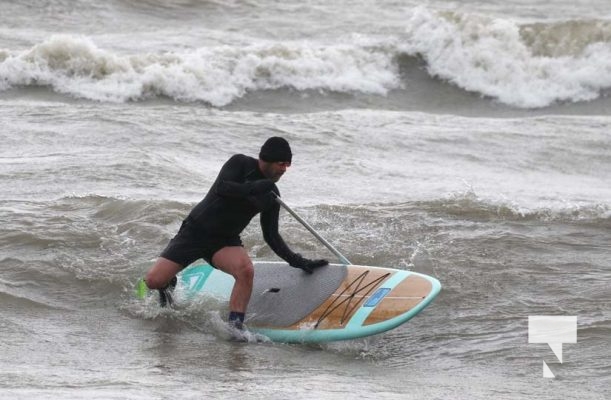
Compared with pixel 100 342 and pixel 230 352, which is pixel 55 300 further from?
pixel 230 352

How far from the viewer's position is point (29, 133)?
13.1m

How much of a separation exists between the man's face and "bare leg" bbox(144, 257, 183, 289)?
96 cm

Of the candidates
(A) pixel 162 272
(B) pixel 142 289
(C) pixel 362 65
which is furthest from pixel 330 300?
(C) pixel 362 65

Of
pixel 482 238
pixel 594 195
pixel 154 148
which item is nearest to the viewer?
pixel 482 238

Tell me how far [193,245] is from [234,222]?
0.33 m

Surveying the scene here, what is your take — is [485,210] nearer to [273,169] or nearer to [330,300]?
[330,300]

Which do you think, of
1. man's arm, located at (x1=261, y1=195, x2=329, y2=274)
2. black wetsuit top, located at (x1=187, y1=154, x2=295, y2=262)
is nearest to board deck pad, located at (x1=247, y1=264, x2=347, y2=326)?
man's arm, located at (x1=261, y1=195, x2=329, y2=274)

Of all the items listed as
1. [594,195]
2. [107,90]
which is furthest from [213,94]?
[594,195]

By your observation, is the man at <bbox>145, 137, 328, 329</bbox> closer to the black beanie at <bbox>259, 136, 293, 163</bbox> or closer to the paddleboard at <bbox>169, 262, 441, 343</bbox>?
the black beanie at <bbox>259, 136, 293, 163</bbox>

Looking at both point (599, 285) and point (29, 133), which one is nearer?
point (599, 285)

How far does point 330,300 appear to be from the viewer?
7734mm

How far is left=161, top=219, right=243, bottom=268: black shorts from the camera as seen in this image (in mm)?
7582

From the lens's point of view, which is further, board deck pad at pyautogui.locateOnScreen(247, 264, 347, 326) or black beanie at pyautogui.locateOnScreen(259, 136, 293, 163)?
board deck pad at pyautogui.locateOnScreen(247, 264, 347, 326)

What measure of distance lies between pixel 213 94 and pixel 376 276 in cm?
904
